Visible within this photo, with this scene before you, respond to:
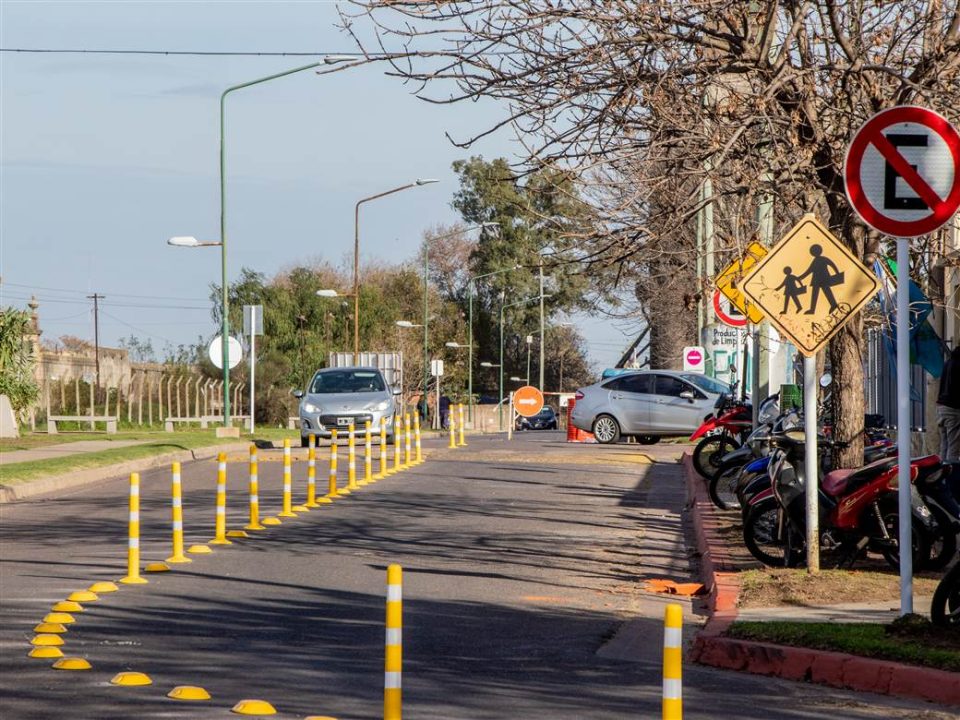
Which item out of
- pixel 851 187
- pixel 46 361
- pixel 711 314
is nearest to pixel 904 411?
pixel 851 187

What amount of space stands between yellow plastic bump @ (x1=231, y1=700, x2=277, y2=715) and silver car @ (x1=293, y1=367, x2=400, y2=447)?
2379cm

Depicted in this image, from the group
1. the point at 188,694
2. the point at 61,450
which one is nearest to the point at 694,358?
the point at 61,450

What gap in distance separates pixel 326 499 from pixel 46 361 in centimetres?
2748

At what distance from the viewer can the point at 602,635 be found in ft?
32.3

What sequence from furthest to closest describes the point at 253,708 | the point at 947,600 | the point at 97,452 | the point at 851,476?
the point at 97,452 → the point at 851,476 → the point at 947,600 → the point at 253,708

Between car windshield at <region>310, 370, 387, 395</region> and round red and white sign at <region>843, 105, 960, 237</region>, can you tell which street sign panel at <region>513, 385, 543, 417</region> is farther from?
round red and white sign at <region>843, 105, 960, 237</region>

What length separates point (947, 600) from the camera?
9.02 m

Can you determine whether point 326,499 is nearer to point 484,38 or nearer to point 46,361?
point 484,38

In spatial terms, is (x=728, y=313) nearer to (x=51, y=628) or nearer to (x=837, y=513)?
(x=837, y=513)

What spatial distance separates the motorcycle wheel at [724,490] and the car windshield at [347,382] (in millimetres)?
16724

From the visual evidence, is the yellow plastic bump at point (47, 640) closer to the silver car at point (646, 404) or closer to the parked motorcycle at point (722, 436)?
the parked motorcycle at point (722, 436)

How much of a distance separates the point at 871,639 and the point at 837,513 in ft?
10.7

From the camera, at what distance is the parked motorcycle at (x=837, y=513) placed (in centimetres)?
1158

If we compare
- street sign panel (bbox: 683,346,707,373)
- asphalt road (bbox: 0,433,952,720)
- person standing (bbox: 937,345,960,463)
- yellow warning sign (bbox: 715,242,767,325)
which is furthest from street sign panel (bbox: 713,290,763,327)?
street sign panel (bbox: 683,346,707,373)
